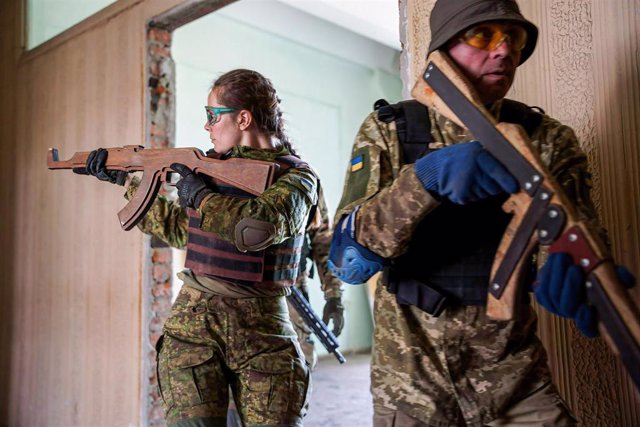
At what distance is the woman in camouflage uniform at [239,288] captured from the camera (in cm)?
185

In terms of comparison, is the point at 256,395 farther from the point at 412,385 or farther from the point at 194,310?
the point at 412,385

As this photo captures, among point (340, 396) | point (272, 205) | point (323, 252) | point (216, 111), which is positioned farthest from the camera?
point (340, 396)

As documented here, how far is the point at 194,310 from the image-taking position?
1945 mm

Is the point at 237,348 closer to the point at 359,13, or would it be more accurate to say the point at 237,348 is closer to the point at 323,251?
the point at 323,251

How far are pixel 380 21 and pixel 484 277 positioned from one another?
5616mm

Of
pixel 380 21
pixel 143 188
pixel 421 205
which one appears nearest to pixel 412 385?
pixel 421 205

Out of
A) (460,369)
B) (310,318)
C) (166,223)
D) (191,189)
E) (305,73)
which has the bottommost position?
(310,318)

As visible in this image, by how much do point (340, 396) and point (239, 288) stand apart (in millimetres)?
3165

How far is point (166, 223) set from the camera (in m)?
2.27

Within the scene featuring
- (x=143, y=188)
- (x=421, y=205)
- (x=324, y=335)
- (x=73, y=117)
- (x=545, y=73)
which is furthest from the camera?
(x=73, y=117)

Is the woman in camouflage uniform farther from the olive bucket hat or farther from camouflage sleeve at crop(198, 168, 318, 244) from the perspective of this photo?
the olive bucket hat

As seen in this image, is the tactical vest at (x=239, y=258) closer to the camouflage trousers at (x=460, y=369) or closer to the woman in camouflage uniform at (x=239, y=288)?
the woman in camouflage uniform at (x=239, y=288)

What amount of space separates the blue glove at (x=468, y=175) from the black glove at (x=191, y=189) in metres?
0.96

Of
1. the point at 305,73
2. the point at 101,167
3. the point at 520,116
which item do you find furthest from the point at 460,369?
the point at 305,73
